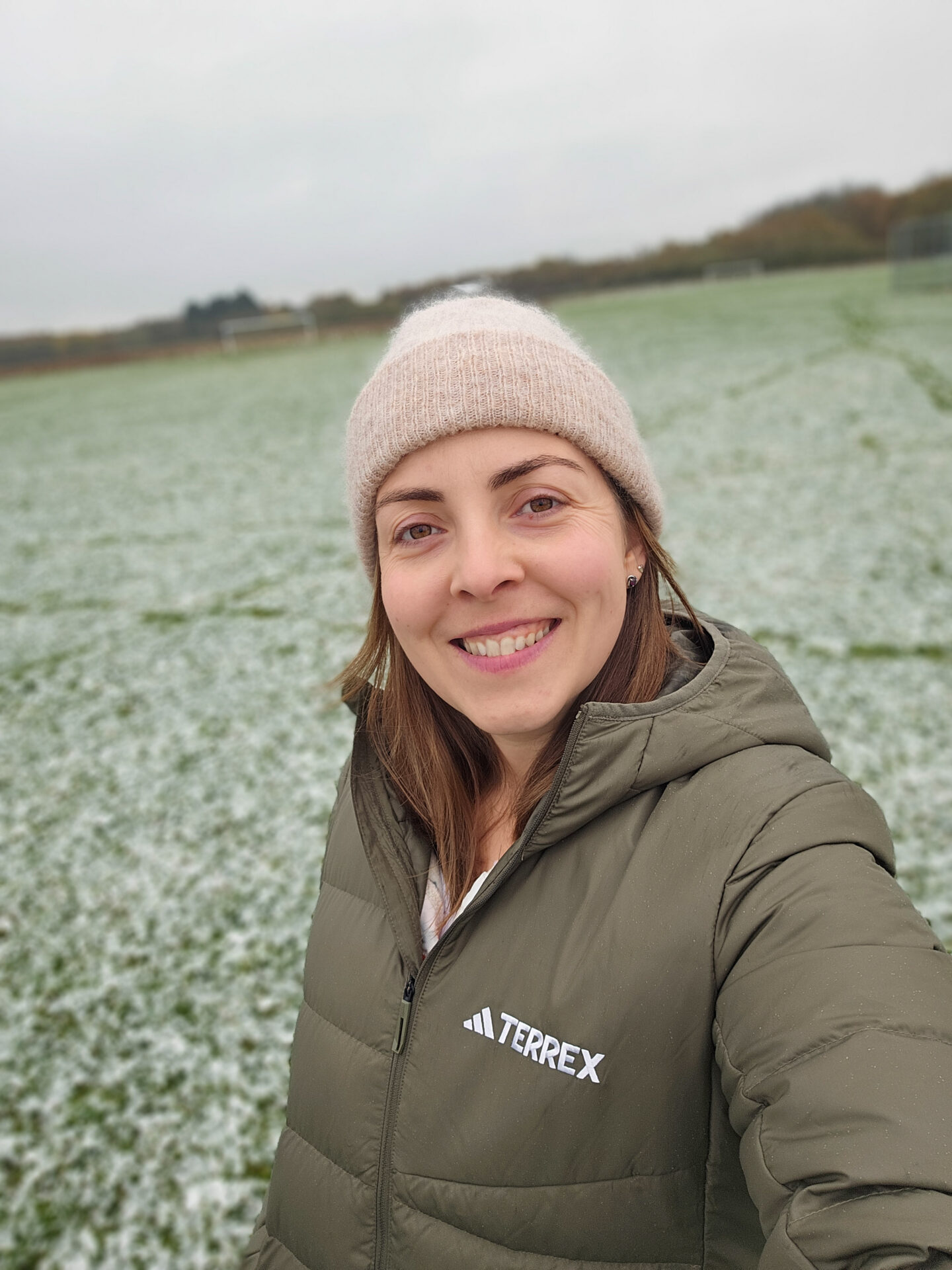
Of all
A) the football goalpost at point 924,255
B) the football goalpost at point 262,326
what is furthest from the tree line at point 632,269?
the football goalpost at point 924,255

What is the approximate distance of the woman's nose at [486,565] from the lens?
1.50m

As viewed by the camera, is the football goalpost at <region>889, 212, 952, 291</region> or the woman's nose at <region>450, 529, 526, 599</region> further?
the football goalpost at <region>889, 212, 952, 291</region>

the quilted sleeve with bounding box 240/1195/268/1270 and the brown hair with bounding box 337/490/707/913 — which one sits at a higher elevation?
the brown hair with bounding box 337/490/707/913

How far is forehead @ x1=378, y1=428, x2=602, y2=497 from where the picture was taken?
1580mm

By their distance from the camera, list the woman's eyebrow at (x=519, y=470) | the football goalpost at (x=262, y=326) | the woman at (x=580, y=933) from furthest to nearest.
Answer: the football goalpost at (x=262, y=326)
the woman's eyebrow at (x=519, y=470)
the woman at (x=580, y=933)

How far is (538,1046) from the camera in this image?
1.39 m

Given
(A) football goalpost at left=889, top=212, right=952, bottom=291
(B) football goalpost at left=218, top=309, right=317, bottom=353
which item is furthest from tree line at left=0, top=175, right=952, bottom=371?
(A) football goalpost at left=889, top=212, right=952, bottom=291

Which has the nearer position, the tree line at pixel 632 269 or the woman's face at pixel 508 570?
the woman's face at pixel 508 570

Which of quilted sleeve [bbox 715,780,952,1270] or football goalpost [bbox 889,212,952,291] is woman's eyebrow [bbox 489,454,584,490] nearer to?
quilted sleeve [bbox 715,780,952,1270]

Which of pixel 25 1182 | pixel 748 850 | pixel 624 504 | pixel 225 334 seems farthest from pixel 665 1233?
pixel 225 334

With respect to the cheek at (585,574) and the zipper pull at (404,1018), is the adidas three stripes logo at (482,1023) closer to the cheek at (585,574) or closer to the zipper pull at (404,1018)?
the zipper pull at (404,1018)

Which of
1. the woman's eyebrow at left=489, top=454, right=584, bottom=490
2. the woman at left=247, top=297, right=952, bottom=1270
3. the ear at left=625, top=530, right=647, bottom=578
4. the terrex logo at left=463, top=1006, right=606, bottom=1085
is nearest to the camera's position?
the woman at left=247, top=297, right=952, bottom=1270

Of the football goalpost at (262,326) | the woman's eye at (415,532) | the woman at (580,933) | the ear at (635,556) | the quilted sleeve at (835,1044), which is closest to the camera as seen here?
the quilted sleeve at (835,1044)

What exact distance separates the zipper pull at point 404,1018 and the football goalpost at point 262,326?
41.2 m
